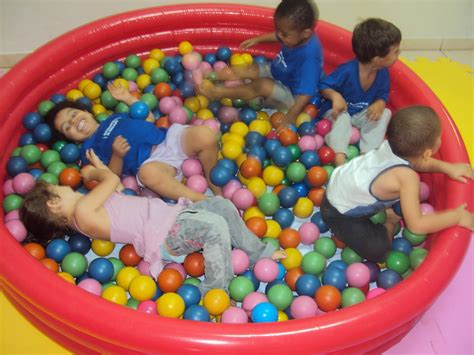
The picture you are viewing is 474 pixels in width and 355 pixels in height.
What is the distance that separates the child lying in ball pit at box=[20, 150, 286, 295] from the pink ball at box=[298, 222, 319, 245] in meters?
0.12

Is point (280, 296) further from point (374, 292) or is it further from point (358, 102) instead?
point (358, 102)

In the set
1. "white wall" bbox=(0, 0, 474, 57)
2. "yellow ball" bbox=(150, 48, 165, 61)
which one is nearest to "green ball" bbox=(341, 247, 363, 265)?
"yellow ball" bbox=(150, 48, 165, 61)

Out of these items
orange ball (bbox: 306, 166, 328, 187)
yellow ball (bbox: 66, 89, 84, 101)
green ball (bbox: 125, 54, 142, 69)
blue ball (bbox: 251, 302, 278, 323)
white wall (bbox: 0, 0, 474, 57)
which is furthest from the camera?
white wall (bbox: 0, 0, 474, 57)

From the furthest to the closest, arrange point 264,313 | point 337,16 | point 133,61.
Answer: point 337,16
point 133,61
point 264,313

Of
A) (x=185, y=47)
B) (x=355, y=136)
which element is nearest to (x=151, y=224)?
(x=355, y=136)

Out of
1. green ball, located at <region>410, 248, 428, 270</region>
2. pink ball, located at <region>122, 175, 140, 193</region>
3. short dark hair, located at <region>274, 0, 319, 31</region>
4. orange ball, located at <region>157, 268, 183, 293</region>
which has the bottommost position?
orange ball, located at <region>157, 268, 183, 293</region>

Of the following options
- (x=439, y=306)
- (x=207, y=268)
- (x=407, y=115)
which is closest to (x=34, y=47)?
(x=207, y=268)

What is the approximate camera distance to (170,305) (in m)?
1.52

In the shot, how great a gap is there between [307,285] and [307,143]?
632 millimetres

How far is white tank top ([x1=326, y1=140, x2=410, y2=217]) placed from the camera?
150 cm

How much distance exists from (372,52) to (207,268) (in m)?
0.93

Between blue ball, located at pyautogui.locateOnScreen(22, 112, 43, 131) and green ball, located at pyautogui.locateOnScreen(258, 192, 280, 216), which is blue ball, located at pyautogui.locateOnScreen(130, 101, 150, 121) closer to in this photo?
blue ball, located at pyautogui.locateOnScreen(22, 112, 43, 131)

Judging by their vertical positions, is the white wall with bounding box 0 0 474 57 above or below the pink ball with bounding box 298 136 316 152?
above

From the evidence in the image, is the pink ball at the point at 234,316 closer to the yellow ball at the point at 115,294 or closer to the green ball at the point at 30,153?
the yellow ball at the point at 115,294
